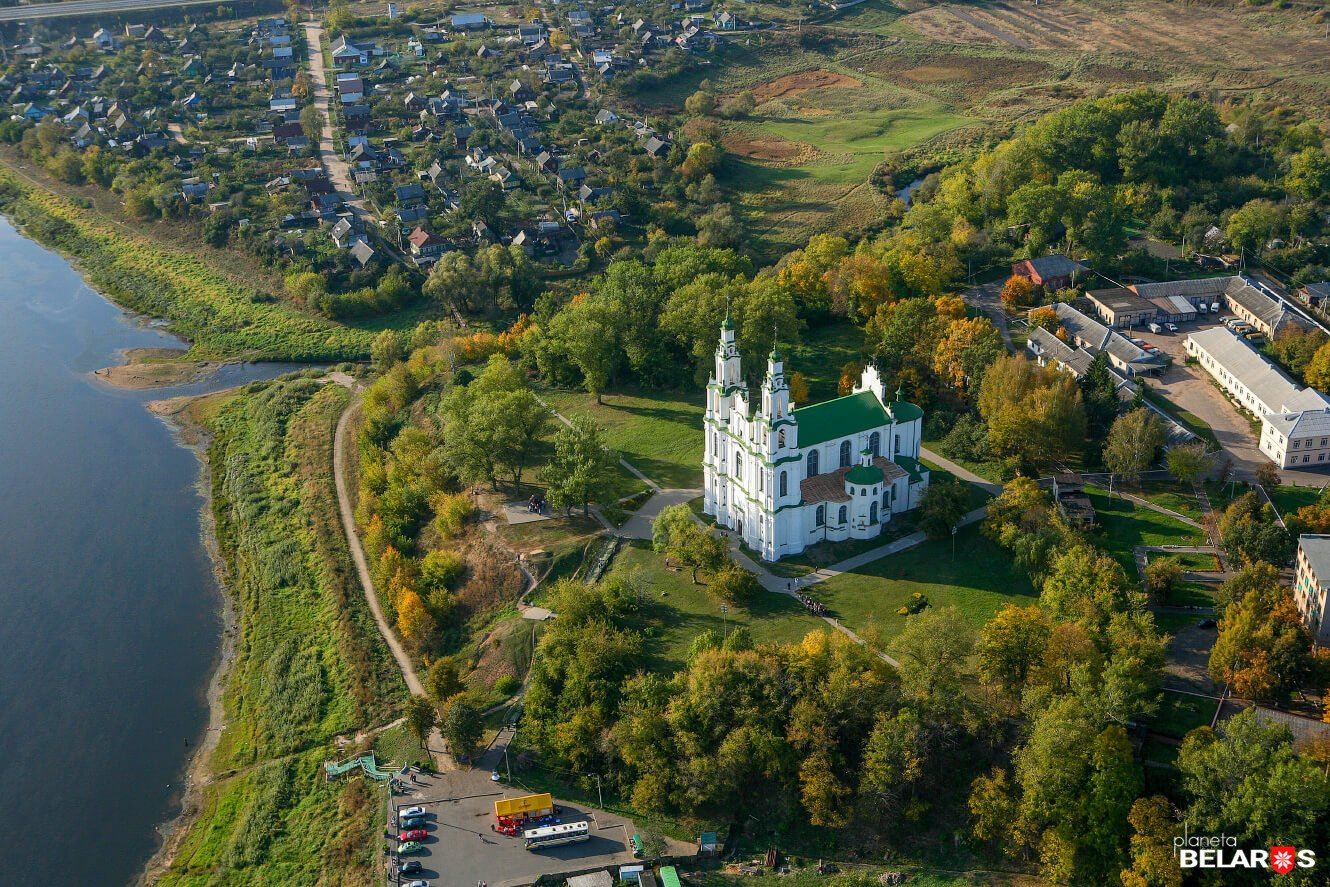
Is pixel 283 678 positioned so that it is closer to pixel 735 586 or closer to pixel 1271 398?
pixel 735 586

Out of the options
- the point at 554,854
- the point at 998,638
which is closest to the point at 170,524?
the point at 554,854

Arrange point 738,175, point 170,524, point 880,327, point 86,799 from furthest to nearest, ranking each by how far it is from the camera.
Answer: point 738,175 → point 880,327 → point 170,524 → point 86,799

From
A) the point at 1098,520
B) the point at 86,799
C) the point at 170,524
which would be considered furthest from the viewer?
the point at 170,524

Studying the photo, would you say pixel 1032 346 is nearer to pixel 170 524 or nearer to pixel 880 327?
pixel 880 327

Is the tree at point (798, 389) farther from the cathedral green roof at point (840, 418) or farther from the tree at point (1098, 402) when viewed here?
the tree at point (1098, 402)

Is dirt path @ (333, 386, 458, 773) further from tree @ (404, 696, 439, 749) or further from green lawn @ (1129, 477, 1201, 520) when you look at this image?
green lawn @ (1129, 477, 1201, 520)
